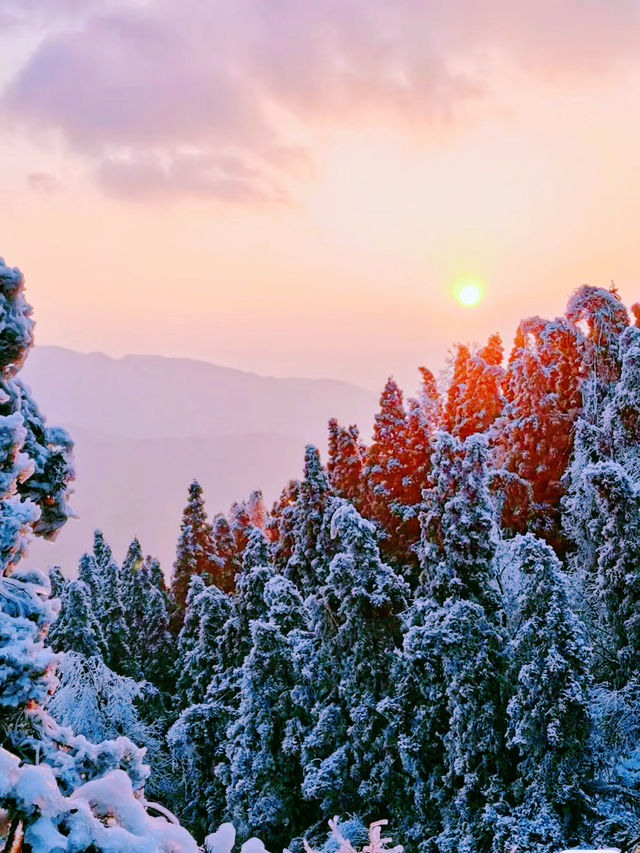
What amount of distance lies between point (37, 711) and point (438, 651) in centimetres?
2044

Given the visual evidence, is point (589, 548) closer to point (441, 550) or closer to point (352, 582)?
point (441, 550)

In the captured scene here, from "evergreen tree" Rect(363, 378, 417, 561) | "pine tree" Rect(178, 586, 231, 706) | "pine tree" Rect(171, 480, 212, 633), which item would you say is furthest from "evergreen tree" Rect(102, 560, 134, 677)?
"evergreen tree" Rect(363, 378, 417, 561)

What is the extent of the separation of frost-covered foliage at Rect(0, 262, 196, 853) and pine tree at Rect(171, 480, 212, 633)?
40069 millimetres

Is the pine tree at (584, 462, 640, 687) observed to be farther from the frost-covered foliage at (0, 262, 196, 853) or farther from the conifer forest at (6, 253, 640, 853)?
the frost-covered foliage at (0, 262, 196, 853)

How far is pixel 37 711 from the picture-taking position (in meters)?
6.91

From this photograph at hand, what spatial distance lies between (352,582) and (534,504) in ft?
40.6

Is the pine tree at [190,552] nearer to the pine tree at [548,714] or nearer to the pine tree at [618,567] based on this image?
the pine tree at [618,567]

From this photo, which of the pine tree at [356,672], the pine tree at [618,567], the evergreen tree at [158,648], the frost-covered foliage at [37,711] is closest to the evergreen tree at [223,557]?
the evergreen tree at [158,648]

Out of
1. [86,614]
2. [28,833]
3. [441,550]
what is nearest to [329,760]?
[441,550]

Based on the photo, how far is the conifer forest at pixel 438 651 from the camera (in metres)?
24.4

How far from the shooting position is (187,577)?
47.7 m

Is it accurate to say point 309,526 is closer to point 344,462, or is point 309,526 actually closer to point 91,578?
point 344,462

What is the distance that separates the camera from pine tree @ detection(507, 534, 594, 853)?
2356 centimetres

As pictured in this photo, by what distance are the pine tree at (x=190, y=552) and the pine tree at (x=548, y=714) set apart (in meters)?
26.1
